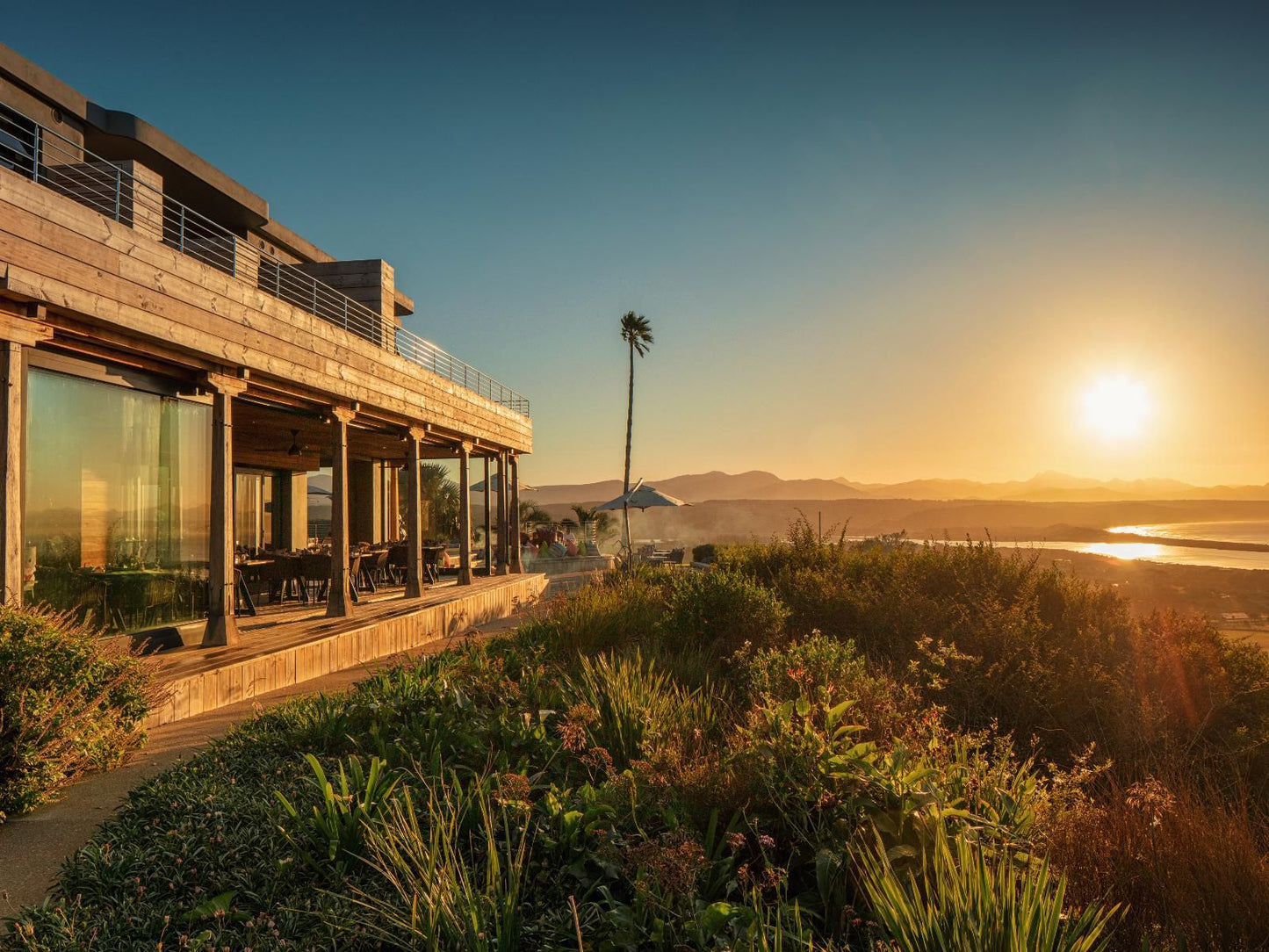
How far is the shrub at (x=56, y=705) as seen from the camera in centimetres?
385

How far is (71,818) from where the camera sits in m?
3.76

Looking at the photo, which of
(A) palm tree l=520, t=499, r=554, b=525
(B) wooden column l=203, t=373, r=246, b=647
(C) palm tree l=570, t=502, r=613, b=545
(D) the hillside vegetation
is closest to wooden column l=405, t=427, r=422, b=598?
(B) wooden column l=203, t=373, r=246, b=647

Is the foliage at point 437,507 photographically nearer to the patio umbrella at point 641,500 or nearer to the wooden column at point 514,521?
the patio umbrella at point 641,500

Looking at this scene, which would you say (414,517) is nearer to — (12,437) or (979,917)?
(12,437)

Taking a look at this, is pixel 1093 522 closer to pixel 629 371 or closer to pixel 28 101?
pixel 629 371

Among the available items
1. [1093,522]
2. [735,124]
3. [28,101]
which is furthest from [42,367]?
[1093,522]

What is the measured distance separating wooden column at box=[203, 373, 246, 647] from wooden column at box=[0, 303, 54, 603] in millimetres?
2138

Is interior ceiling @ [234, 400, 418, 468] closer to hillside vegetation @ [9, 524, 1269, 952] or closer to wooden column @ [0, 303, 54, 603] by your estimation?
wooden column @ [0, 303, 54, 603]

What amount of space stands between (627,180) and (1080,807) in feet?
41.2

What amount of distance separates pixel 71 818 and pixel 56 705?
0.67 m

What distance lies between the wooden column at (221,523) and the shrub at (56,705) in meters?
2.94

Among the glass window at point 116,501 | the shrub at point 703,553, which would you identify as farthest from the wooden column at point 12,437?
the shrub at point 703,553

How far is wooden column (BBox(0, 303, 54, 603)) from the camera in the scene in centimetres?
531

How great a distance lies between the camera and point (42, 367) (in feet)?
20.7
